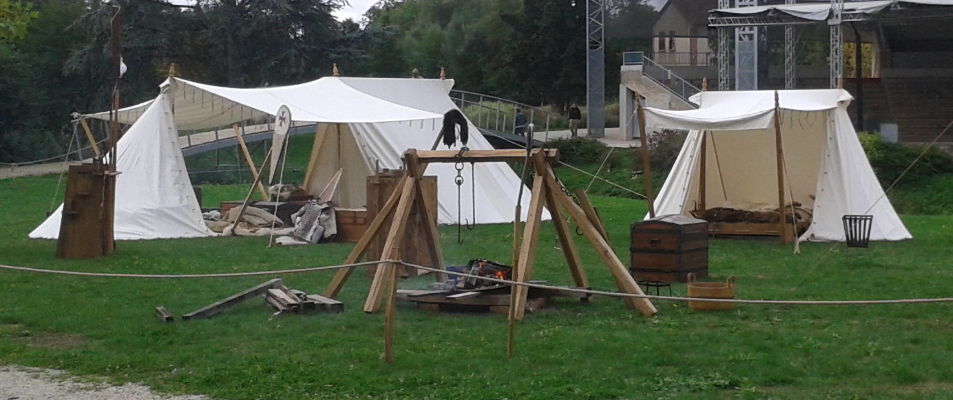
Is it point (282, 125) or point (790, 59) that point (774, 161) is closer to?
point (282, 125)

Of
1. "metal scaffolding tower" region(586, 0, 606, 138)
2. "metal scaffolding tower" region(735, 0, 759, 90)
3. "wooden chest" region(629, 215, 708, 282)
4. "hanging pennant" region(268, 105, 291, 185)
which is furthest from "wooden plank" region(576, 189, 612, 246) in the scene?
"metal scaffolding tower" region(586, 0, 606, 138)

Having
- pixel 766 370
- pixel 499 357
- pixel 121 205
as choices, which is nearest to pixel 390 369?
pixel 499 357

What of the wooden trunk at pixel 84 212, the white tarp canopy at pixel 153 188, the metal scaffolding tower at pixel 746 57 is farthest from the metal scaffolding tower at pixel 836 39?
the wooden trunk at pixel 84 212

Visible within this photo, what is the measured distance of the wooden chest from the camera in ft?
30.6

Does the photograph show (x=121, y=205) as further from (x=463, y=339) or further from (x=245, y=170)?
(x=245, y=170)

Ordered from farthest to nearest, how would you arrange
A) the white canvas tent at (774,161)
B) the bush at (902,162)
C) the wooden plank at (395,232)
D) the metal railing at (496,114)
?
1. the metal railing at (496,114)
2. the bush at (902,162)
3. the white canvas tent at (774,161)
4. the wooden plank at (395,232)

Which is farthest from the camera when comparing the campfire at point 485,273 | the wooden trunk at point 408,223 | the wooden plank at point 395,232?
the wooden trunk at point 408,223

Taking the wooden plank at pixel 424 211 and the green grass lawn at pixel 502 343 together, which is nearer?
the green grass lawn at pixel 502 343

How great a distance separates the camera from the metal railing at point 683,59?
34875 mm

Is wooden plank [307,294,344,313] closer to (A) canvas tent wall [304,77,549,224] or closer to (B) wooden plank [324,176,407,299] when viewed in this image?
(B) wooden plank [324,176,407,299]

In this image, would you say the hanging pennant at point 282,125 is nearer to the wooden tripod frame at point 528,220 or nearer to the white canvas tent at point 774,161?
the white canvas tent at point 774,161

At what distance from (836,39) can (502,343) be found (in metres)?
21.3

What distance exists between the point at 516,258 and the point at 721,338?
143 cm

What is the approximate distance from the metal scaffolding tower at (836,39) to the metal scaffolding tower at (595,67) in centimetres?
764
